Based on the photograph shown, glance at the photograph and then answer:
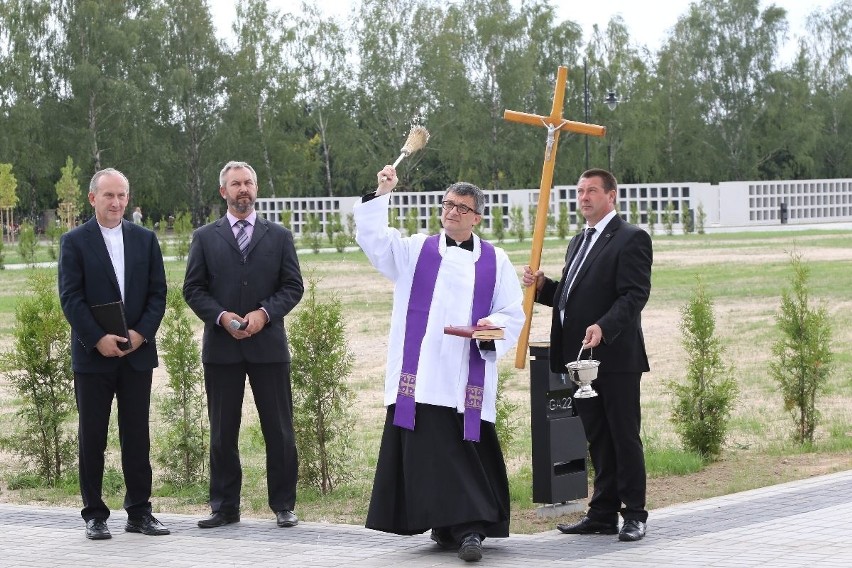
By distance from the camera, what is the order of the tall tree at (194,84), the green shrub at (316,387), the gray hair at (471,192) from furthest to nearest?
the tall tree at (194,84)
the green shrub at (316,387)
the gray hair at (471,192)

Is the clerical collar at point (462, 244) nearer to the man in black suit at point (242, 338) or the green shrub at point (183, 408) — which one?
the man in black suit at point (242, 338)

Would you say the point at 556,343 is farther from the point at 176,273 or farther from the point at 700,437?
the point at 176,273

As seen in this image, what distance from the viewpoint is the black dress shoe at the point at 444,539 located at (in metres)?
6.61

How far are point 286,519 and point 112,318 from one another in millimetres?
1371

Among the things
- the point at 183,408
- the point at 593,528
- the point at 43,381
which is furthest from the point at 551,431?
the point at 43,381

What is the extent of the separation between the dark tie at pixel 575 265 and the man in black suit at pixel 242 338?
1398 mm

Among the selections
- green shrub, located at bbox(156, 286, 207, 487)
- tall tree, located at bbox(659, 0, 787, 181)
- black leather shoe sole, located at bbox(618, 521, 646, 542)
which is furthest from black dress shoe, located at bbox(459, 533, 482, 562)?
tall tree, located at bbox(659, 0, 787, 181)

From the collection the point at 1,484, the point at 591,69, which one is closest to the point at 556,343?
the point at 1,484

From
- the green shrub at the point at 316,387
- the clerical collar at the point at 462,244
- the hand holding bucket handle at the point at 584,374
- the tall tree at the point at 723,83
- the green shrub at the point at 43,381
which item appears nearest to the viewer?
the hand holding bucket handle at the point at 584,374

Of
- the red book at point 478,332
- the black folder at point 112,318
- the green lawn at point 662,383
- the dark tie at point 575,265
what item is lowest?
the green lawn at point 662,383

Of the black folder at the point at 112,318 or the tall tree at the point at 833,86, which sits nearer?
the black folder at the point at 112,318

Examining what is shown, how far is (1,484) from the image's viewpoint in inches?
355

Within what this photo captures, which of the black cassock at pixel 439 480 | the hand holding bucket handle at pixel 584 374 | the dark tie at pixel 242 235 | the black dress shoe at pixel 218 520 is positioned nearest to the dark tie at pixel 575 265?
the hand holding bucket handle at pixel 584 374

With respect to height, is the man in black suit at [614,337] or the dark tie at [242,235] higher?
the dark tie at [242,235]
